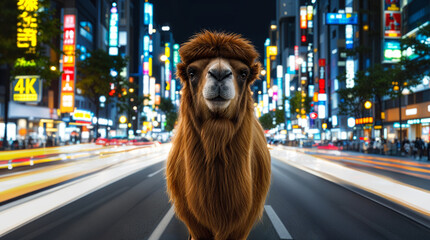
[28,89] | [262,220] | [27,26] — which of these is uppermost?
[27,26]

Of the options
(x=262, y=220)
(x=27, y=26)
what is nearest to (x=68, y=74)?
(x=27, y=26)

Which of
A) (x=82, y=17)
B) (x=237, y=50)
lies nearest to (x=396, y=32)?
(x=237, y=50)

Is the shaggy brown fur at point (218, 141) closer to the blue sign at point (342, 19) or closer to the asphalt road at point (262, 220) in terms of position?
the asphalt road at point (262, 220)

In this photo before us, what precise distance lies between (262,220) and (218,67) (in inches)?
195

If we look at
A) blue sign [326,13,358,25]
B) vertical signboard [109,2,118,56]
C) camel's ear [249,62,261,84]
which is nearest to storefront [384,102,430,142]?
blue sign [326,13,358,25]

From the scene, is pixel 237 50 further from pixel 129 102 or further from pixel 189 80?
pixel 129 102

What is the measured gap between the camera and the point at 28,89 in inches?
932

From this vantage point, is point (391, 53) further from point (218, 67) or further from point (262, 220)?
point (218, 67)

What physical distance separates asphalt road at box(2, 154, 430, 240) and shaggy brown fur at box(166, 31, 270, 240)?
2.88 metres

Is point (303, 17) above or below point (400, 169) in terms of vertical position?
above

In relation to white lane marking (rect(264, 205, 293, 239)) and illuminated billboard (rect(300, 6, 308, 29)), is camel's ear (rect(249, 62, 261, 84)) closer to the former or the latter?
white lane marking (rect(264, 205, 293, 239))

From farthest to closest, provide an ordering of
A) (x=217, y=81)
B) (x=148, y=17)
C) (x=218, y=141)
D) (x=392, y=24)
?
1. (x=148, y=17)
2. (x=392, y=24)
3. (x=218, y=141)
4. (x=217, y=81)

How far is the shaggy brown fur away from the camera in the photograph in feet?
9.96

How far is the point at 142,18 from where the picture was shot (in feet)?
344
